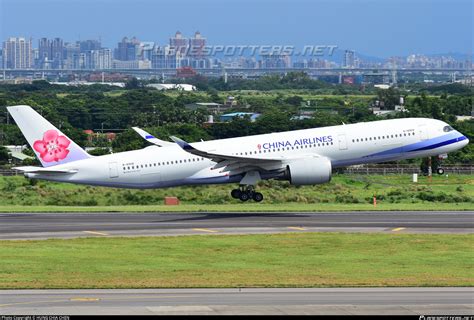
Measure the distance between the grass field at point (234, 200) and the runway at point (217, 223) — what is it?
435 centimetres

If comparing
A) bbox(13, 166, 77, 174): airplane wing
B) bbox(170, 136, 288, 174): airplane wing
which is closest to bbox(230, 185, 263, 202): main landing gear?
bbox(170, 136, 288, 174): airplane wing

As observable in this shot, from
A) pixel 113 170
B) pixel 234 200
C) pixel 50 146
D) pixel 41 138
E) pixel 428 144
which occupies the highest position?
pixel 41 138

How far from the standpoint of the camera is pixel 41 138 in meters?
64.8

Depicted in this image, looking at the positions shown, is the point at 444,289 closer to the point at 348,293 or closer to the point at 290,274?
the point at 348,293

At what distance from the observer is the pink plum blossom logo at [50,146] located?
6469 centimetres

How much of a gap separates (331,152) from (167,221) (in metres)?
12.0

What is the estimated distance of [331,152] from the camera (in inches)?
2534

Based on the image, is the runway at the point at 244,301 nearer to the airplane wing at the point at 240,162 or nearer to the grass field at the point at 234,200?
the airplane wing at the point at 240,162

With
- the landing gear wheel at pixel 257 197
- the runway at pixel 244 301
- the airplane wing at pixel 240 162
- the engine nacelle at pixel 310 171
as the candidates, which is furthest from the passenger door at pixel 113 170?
the runway at pixel 244 301

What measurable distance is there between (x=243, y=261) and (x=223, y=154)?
21.7 metres

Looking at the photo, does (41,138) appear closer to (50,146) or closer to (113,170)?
(50,146)

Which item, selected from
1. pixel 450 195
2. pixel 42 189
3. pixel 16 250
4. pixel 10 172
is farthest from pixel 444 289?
pixel 10 172

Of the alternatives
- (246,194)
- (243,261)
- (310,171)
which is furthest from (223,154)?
(243,261)

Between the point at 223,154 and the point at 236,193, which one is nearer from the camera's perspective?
the point at 223,154
